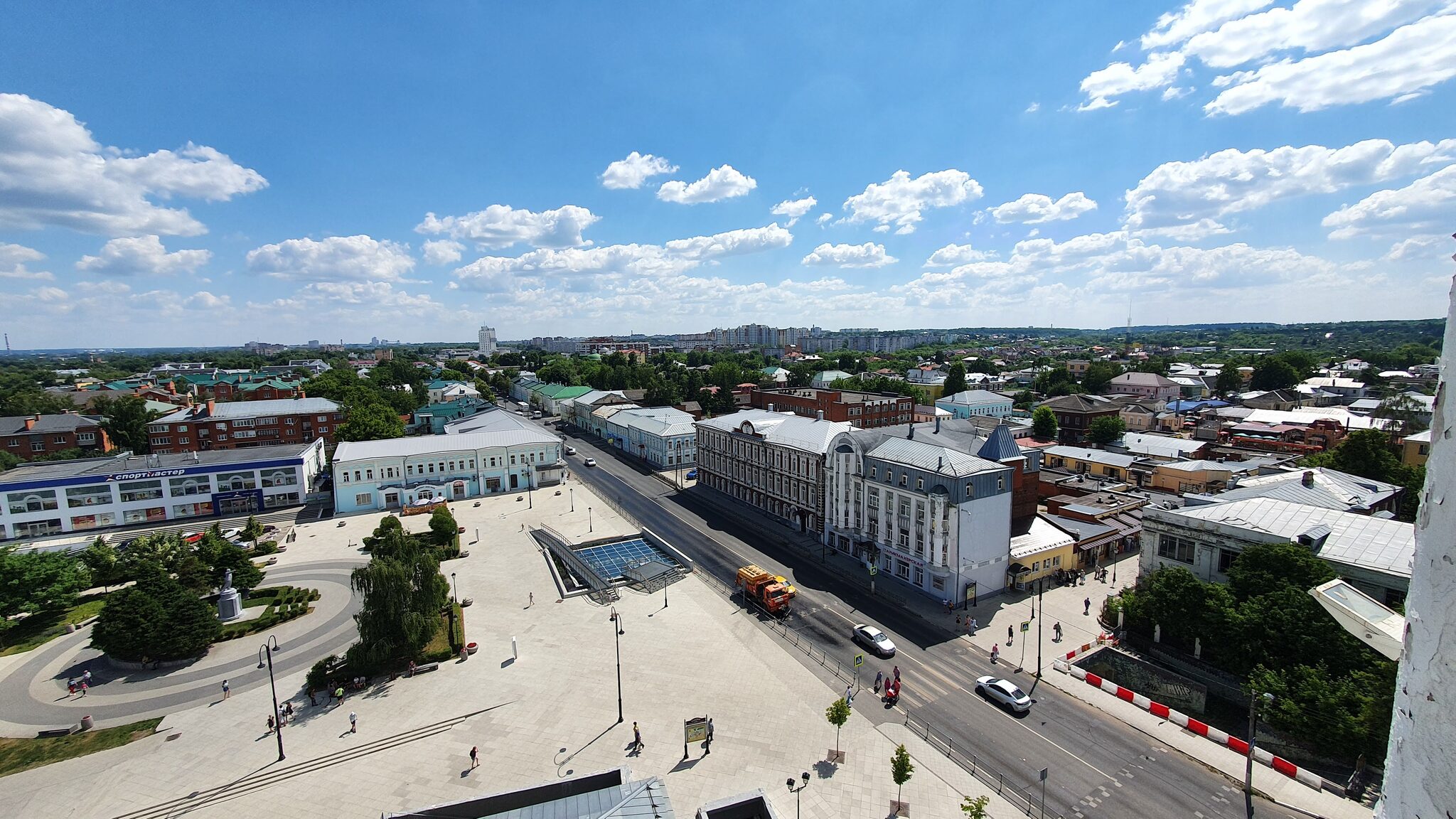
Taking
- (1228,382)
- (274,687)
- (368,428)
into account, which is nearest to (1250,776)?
(274,687)

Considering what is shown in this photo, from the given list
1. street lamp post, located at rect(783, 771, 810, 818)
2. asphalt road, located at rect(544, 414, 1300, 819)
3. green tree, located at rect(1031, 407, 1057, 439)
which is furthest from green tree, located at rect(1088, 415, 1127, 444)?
street lamp post, located at rect(783, 771, 810, 818)

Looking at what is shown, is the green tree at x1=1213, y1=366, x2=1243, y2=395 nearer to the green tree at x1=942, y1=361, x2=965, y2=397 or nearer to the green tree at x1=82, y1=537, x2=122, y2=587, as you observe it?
the green tree at x1=942, y1=361, x2=965, y2=397

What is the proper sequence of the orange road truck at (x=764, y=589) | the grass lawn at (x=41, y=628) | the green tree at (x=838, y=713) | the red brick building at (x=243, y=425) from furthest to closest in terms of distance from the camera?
1. the red brick building at (x=243, y=425)
2. the orange road truck at (x=764, y=589)
3. the grass lawn at (x=41, y=628)
4. the green tree at (x=838, y=713)

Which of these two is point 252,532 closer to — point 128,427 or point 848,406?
point 128,427

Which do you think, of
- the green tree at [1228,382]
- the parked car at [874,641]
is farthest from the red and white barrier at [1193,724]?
the green tree at [1228,382]

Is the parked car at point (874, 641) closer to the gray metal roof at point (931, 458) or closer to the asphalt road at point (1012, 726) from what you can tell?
the asphalt road at point (1012, 726)

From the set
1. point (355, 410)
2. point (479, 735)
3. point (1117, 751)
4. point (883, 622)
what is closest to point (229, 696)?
point (479, 735)
